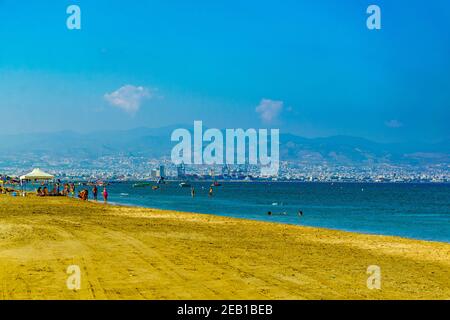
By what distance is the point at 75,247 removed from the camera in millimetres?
16203

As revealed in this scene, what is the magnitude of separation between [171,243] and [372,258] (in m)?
5.98

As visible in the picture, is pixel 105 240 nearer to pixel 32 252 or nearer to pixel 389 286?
pixel 32 252

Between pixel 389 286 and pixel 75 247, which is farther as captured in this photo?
pixel 75 247

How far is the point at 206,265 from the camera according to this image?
13414 mm

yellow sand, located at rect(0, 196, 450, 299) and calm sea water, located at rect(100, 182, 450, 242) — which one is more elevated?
A: yellow sand, located at rect(0, 196, 450, 299)

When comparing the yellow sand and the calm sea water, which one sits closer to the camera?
the yellow sand

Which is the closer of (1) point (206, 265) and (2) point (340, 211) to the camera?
(1) point (206, 265)

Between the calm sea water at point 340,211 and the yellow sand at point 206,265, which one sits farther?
the calm sea water at point 340,211

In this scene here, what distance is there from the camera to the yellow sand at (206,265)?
34.1 feet

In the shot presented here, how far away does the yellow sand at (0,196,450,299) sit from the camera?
34.1ft

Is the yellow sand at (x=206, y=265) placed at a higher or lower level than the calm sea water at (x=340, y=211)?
higher
